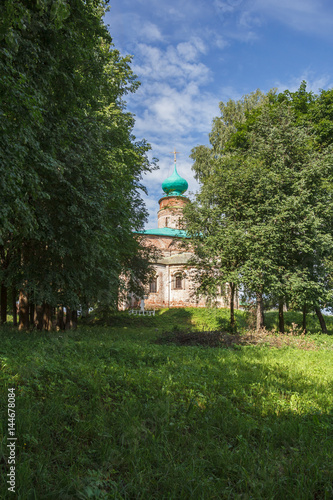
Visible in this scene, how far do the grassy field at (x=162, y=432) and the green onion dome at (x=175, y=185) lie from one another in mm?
36385

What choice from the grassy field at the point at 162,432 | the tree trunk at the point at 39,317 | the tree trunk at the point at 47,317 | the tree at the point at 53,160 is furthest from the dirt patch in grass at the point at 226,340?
the grassy field at the point at 162,432

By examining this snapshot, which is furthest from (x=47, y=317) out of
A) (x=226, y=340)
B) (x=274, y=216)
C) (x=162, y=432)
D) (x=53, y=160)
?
(x=274, y=216)

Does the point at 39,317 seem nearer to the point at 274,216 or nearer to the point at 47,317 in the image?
the point at 47,317

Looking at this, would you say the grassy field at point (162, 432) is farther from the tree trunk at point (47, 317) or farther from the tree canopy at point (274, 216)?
the tree canopy at point (274, 216)

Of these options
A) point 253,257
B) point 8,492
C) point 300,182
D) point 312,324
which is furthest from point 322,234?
point 8,492

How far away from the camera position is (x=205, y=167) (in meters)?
27.1

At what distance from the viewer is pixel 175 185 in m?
41.4

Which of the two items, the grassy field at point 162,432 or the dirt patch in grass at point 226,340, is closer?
the grassy field at point 162,432

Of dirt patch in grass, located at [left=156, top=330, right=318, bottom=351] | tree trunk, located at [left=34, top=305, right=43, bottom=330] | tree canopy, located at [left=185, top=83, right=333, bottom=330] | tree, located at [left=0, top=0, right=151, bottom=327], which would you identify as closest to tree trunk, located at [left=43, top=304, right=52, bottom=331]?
tree trunk, located at [left=34, top=305, right=43, bottom=330]

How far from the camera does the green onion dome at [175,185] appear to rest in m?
41.4

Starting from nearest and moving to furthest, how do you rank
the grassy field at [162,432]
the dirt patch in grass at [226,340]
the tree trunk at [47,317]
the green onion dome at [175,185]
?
1. the grassy field at [162,432]
2. the dirt patch in grass at [226,340]
3. the tree trunk at [47,317]
4. the green onion dome at [175,185]

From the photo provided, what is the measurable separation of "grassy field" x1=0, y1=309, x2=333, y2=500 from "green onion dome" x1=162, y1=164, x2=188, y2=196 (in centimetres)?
3639

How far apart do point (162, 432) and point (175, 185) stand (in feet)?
128

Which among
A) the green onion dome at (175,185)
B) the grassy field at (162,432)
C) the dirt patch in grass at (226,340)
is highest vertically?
the green onion dome at (175,185)
